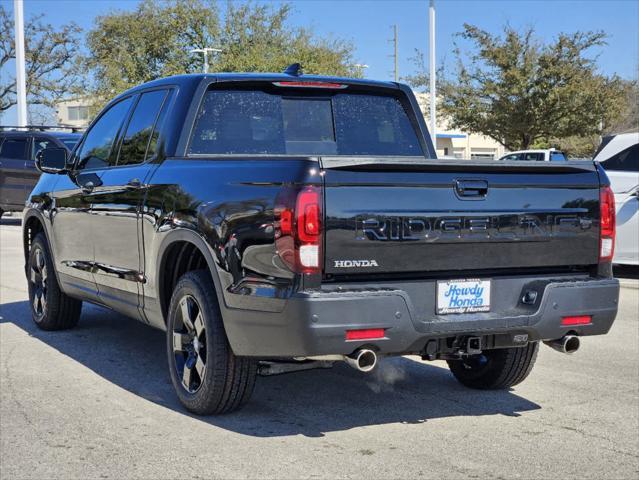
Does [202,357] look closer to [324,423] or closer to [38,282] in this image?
[324,423]

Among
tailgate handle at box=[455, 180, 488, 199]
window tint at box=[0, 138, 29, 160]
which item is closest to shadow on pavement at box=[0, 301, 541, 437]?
tailgate handle at box=[455, 180, 488, 199]

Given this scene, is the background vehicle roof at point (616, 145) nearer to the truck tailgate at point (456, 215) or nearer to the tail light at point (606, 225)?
the tail light at point (606, 225)

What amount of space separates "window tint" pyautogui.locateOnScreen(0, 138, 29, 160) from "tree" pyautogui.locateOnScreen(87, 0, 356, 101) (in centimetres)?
2373

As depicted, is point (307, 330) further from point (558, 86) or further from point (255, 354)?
point (558, 86)

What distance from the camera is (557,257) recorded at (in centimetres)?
502

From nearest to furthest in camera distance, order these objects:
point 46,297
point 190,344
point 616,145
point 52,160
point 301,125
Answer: point 190,344, point 301,125, point 52,160, point 46,297, point 616,145

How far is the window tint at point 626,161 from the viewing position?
11828 millimetres

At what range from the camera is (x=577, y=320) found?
16.4 feet

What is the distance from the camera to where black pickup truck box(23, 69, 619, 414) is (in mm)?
4477

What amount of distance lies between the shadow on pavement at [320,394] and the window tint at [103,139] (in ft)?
4.67

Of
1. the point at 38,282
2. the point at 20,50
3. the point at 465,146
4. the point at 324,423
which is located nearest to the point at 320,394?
the point at 324,423

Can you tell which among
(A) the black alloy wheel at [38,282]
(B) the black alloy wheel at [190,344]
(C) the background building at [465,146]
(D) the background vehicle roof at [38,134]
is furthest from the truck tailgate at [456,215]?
(C) the background building at [465,146]

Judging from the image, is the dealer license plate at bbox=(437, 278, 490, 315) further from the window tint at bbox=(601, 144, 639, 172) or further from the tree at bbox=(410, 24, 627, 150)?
the tree at bbox=(410, 24, 627, 150)

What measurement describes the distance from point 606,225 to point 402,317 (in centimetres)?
139
